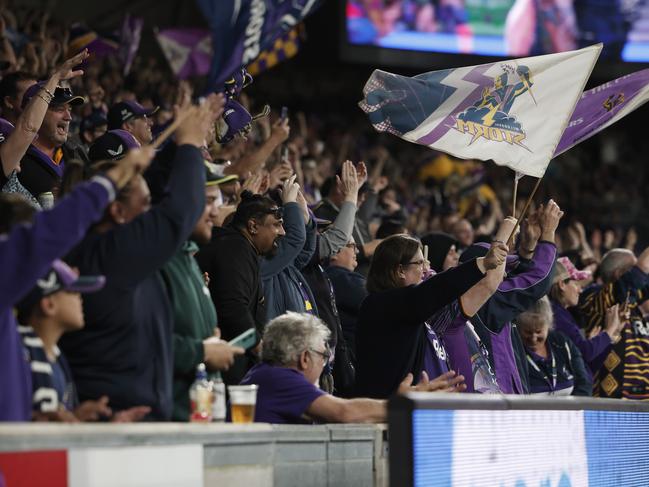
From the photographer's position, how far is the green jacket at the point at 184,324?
470cm

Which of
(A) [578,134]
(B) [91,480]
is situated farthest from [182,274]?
(A) [578,134]

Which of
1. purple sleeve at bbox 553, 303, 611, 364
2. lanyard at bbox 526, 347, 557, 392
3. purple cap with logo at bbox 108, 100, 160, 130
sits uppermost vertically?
purple cap with logo at bbox 108, 100, 160, 130

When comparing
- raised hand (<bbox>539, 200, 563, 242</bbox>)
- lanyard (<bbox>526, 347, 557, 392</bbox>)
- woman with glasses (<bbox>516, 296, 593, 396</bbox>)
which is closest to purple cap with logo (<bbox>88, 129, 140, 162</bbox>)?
raised hand (<bbox>539, 200, 563, 242</bbox>)

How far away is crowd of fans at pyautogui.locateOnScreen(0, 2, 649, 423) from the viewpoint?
13.5ft

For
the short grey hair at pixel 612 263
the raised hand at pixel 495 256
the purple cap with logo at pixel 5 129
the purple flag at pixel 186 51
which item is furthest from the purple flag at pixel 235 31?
the purple flag at pixel 186 51

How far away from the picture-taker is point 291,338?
5398 millimetres

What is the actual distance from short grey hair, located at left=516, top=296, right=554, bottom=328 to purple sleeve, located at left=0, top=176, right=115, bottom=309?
5048 mm

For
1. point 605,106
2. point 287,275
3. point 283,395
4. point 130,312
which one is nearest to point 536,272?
point 605,106

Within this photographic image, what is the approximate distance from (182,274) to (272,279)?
213 cm

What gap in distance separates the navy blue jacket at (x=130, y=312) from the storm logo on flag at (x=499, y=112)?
3103 millimetres

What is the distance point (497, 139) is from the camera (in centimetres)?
717

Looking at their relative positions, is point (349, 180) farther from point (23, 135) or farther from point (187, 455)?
point (187, 455)

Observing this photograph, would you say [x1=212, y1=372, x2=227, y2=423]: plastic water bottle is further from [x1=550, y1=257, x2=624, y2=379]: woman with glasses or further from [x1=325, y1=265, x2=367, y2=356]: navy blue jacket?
[x1=550, y1=257, x2=624, y2=379]: woman with glasses

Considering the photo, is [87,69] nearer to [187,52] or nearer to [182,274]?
[187,52]
